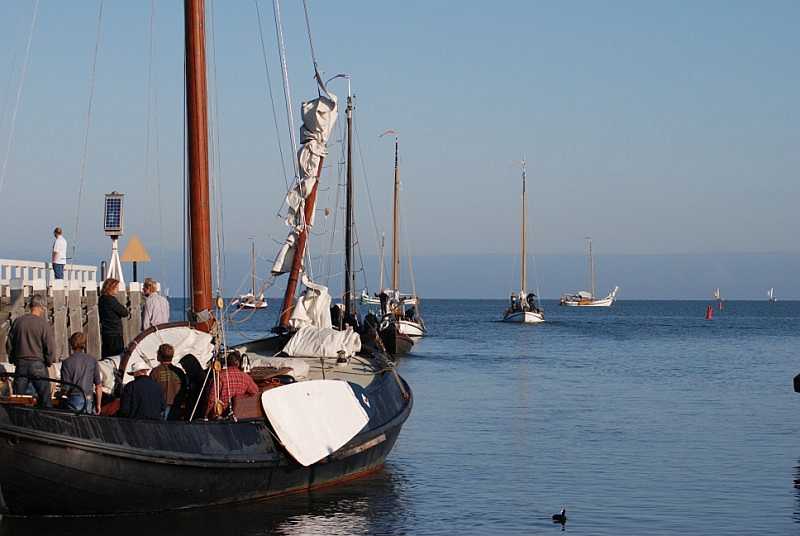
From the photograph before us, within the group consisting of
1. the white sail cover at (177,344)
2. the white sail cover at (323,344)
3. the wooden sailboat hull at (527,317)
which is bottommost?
the wooden sailboat hull at (527,317)

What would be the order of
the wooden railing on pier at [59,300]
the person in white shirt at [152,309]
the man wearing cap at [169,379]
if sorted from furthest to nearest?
1. the wooden railing on pier at [59,300]
2. the person in white shirt at [152,309]
3. the man wearing cap at [169,379]

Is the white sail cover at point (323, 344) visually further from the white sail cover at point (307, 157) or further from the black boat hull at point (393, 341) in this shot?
the black boat hull at point (393, 341)

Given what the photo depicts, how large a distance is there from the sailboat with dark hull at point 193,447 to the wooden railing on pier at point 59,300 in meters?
5.32

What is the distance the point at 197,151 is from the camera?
1762 cm

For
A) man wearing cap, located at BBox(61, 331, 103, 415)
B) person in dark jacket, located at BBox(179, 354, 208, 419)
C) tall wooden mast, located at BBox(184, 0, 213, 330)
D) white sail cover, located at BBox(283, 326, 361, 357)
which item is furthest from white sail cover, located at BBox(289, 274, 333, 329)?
man wearing cap, located at BBox(61, 331, 103, 415)

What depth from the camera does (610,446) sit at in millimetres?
25031

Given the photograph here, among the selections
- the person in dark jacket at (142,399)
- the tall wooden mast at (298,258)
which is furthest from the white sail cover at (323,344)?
the person in dark jacket at (142,399)

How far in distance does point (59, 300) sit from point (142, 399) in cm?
1074

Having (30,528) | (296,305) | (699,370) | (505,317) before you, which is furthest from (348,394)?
(505,317)

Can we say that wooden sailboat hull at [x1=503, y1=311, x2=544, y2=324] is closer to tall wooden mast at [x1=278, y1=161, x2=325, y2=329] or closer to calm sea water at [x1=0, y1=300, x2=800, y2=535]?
calm sea water at [x1=0, y1=300, x2=800, y2=535]

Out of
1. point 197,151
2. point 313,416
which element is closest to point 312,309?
point 197,151

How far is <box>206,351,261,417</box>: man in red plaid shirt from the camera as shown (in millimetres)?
15983

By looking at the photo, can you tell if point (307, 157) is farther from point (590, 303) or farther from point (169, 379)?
point (590, 303)

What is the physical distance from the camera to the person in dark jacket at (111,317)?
19312mm
